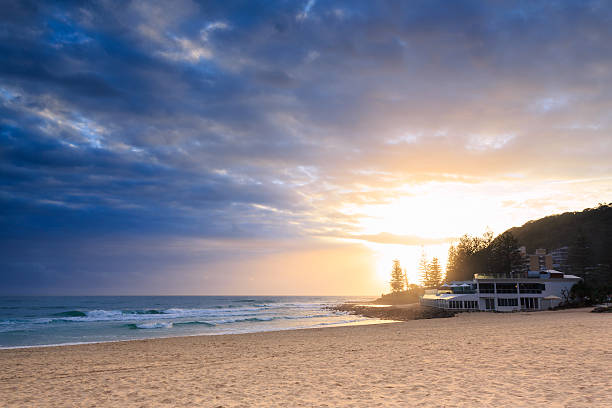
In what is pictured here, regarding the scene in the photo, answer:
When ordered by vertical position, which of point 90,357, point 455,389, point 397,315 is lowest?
point 397,315

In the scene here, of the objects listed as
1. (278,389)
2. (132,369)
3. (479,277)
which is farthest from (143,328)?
(479,277)

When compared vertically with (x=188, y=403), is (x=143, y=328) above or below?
below

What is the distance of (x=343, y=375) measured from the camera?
33.5ft

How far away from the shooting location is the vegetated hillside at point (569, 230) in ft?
350

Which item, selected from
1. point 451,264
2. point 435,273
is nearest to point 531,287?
point 451,264

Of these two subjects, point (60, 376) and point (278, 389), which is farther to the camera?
point (60, 376)

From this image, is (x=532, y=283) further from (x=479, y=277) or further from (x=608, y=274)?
(x=608, y=274)

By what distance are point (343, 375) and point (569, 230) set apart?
156127 millimetres

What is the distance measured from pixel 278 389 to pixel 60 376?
Answer: 809cm

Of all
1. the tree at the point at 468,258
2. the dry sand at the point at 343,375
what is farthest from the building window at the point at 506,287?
the tree at the point at 468,258

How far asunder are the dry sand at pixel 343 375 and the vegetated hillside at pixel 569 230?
10327cm

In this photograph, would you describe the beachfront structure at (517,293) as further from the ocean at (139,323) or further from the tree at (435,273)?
the tree at (435,273)

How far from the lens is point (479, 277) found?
4725 cm

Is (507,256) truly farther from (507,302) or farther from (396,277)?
(396,277)
